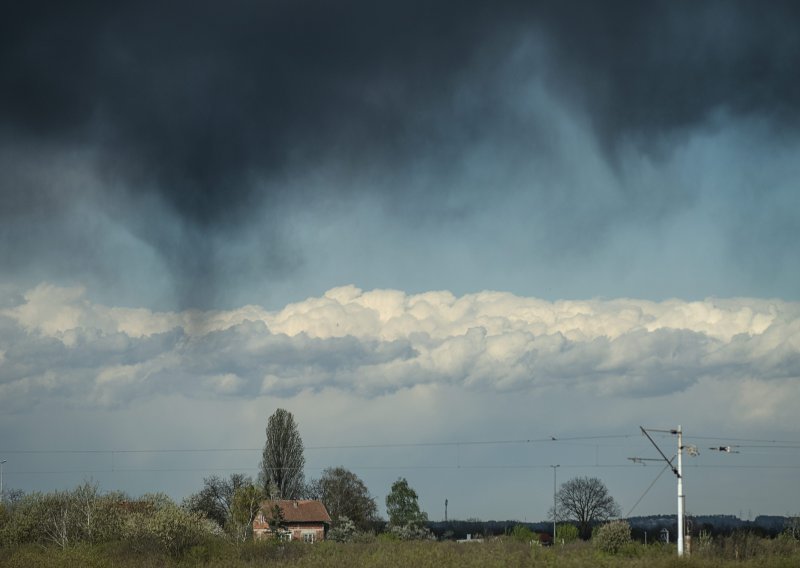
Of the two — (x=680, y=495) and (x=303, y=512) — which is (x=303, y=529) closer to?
(x=303, y=512)

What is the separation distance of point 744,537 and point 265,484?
65.9 m

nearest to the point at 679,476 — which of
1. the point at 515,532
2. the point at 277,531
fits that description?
the point at 277,531

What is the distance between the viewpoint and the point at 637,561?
64000 mm

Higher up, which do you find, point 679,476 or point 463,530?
point 679,476

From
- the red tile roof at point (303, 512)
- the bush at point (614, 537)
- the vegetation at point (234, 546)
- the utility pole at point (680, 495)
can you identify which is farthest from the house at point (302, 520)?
the utility pole at point (680, 495)

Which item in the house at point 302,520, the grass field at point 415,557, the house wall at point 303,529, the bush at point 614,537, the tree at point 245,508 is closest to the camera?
the grass field at point 415,557

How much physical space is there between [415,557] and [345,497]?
232ft

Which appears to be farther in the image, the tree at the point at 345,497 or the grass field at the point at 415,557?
the tree at the point at 345,497

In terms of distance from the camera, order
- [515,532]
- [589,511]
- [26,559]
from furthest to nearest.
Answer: [589,511], [515,532], [26,559]

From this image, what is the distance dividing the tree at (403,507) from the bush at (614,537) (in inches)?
1809

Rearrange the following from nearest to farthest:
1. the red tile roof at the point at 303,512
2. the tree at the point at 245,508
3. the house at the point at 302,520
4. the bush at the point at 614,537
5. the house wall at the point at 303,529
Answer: the bush at the point at 614,537
the tree at the point at 245,508
the house wall at the point at 303,529
the house at the point at 302,520
the red tile roof at the point at 303,512

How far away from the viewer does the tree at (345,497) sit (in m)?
135

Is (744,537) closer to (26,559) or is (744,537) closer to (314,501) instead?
(26,559)

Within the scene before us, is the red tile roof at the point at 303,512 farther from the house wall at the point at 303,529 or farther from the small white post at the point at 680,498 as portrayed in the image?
the small white post at the point at 680,498
